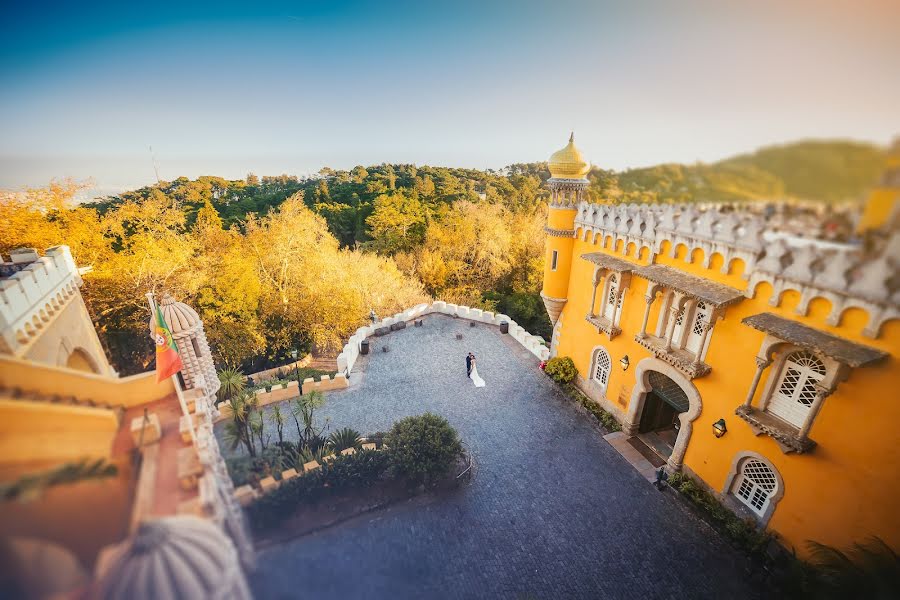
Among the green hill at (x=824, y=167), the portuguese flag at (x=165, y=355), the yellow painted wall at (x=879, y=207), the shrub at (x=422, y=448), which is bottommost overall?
the shrub at (x=422, y=448)

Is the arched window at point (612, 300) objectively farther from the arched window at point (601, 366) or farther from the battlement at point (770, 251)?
the arched window at point (601, 366)

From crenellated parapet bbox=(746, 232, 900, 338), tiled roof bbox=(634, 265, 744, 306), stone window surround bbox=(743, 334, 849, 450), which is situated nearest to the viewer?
crenellated parapet bbox=(746, 232, 900, 338)

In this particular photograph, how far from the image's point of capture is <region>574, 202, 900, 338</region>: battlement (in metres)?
4.36

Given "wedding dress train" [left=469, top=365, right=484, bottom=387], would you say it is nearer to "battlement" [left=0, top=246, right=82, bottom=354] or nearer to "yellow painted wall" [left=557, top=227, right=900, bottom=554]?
"yellow painted wall" [left=557, top=227, right=900, bottom=554]

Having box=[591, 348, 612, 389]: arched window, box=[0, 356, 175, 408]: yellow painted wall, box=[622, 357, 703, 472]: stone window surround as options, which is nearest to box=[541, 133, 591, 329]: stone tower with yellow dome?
box=[591, 348, 612, 389]: arched window

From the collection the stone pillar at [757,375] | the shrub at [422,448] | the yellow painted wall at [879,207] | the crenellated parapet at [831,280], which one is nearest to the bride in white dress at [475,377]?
the shrub at [422,448]

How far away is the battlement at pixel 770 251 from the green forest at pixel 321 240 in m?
0.68

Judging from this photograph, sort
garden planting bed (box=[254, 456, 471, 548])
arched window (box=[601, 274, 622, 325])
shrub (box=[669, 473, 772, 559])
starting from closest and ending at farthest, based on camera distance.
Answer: garden planting bed (box=[254, 456, 471, 548])
shrub (box=[669, 473, 772, 559])
arched window (box=[601, 274, 622, 325])

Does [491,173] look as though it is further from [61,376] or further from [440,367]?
[61,376]

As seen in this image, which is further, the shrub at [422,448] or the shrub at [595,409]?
the shrub at [595,409]

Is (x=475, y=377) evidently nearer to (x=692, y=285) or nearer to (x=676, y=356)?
(x=676, y=356)

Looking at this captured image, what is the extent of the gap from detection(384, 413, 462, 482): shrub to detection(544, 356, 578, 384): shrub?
17.8ft

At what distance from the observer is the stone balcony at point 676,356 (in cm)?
870

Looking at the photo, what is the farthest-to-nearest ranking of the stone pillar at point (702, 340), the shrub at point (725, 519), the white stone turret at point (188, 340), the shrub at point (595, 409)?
the shrub at point (595, 409) → the white stone turret at point (188, 340) → the stone pillar at point (702, 340) → the shrub at point (725, 519)
